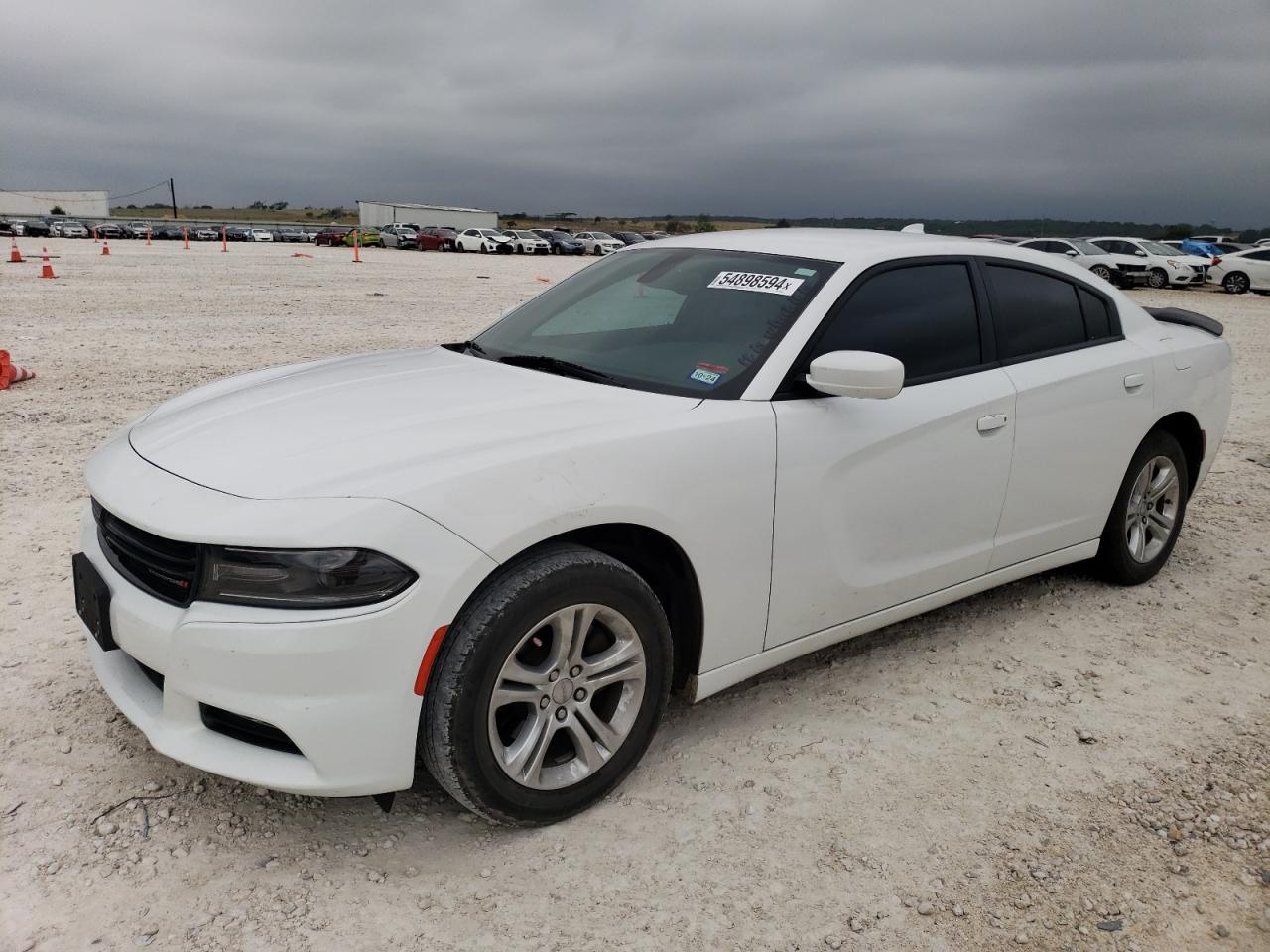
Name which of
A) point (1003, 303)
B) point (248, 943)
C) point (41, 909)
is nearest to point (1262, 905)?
point (1003, 303)

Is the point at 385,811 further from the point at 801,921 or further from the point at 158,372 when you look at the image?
the point at 158,372

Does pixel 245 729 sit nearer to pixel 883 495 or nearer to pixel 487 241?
pixel 883 495

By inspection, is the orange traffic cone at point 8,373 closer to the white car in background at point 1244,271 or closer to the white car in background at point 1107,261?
the white car in background at point 1107,261

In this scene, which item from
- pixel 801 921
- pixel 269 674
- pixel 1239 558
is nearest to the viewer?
pixel 269 674

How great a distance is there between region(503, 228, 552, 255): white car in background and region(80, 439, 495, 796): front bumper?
169 feet

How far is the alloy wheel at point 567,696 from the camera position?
254 cm

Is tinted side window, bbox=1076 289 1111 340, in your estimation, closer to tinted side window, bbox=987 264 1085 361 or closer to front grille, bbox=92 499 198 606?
tinted side window, bbox=987 264 1085 361

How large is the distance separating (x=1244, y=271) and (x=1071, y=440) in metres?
28.8

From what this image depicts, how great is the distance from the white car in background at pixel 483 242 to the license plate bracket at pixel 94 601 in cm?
4970

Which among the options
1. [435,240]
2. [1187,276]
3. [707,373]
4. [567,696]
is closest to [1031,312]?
[707,373]

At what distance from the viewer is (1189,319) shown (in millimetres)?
4906

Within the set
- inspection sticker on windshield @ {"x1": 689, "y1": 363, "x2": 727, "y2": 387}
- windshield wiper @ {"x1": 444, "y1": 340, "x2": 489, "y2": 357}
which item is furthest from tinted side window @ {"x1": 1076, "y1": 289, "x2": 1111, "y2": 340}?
windshield wiper @ {"x1": 444, "y1": 340, "x2": 489, "y2": 357}

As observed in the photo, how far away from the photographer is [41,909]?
229 centimetres

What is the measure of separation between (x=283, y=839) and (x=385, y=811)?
0.35 m
